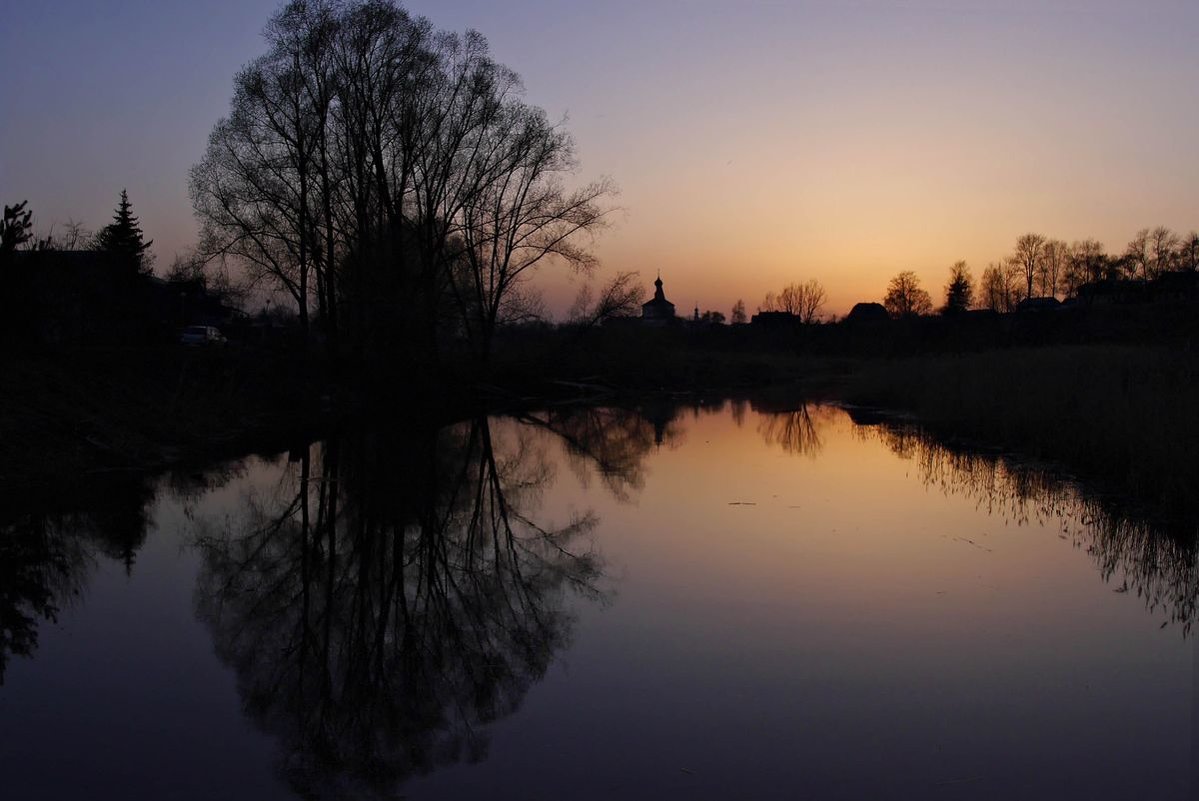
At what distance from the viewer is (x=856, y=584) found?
26.6 feet

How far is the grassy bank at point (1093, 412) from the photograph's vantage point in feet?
37.8

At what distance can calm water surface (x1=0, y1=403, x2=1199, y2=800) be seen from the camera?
451 centimetres

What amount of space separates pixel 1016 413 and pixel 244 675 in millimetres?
16463

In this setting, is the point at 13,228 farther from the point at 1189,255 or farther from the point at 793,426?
the point at 1189,255

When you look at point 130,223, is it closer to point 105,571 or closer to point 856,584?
point 105,571

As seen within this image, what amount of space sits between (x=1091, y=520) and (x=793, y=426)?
50.0 feet

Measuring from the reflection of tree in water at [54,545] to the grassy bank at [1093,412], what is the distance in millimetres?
11382

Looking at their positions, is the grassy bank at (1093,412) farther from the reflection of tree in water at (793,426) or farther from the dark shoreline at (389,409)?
the reflection of tree in water at (793,426)

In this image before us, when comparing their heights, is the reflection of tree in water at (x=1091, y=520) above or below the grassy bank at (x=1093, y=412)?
below

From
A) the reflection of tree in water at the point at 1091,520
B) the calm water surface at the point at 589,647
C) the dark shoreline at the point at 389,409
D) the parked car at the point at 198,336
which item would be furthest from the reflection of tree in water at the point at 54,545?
the parked car at the point at 198,336

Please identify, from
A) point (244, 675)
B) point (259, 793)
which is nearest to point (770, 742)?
point (259, 793)

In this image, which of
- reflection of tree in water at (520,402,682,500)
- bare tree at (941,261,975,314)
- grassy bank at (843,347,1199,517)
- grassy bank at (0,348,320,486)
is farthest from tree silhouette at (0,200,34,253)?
bare tree at (941,261,975,314)

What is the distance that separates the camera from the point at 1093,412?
15062 millimetres

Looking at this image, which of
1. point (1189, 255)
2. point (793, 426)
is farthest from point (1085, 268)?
point (793, 426)
